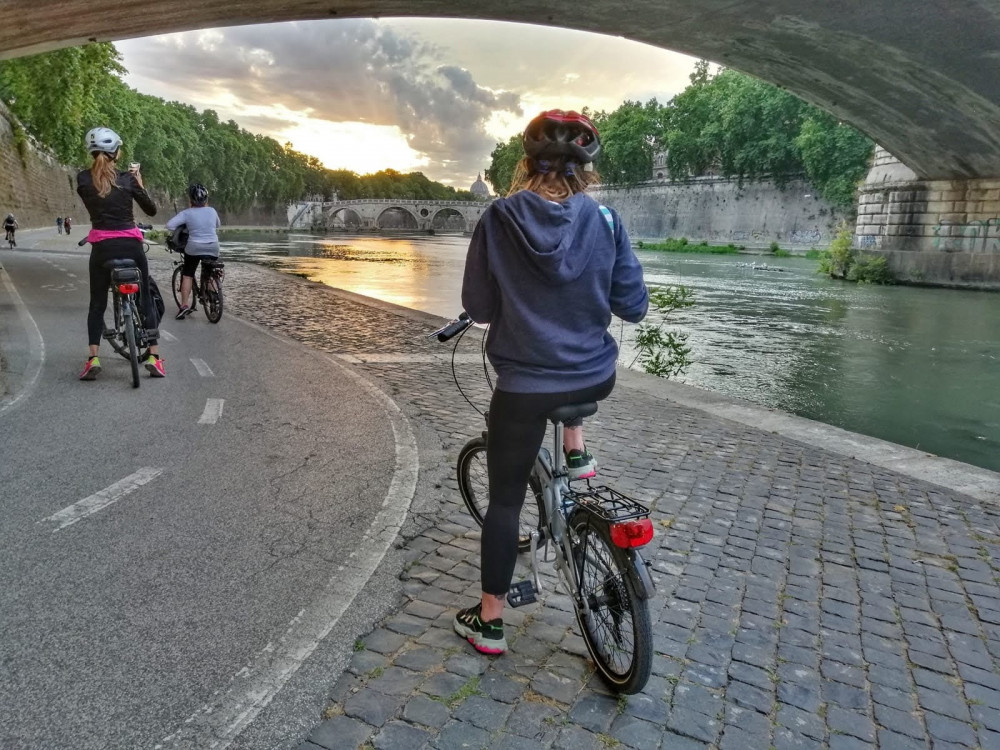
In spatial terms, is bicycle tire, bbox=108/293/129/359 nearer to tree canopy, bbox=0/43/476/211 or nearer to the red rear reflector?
the red rear reflector

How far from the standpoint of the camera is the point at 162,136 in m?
57.8

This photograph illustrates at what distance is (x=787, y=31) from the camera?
19.3m

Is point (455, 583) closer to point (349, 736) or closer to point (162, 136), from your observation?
point (349, 736)

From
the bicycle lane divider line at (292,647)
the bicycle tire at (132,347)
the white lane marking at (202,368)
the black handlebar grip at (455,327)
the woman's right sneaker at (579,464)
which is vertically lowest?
the bicycle lane divider line at (292,647)

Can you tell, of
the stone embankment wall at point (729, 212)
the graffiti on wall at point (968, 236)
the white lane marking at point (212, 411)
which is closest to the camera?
the white lane marking at point (212, 411)

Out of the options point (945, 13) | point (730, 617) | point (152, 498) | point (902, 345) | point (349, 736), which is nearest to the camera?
point (349, 736)

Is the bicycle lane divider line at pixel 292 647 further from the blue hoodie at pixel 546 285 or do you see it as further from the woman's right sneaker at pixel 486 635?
the blue hoodie at pixel 546 285

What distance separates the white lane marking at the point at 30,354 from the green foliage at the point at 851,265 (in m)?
28.7

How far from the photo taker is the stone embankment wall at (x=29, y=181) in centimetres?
3491

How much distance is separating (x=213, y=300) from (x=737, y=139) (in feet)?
217

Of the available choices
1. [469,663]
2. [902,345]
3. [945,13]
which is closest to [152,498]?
[469,663]

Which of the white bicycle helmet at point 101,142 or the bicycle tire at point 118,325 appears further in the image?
the bicycle tire at point 118,325

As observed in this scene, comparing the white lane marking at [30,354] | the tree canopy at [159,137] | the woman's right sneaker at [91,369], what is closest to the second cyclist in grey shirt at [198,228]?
the white lane marking at [30,354]

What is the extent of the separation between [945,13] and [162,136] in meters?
53.4
